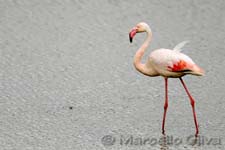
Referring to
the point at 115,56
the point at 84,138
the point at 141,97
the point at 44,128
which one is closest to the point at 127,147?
the point at 84,138

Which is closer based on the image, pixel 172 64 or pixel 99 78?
pixel 172 64

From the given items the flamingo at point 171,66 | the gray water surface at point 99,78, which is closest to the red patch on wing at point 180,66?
the flamingo at point 171,66

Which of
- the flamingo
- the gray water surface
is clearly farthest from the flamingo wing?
the gray water surface

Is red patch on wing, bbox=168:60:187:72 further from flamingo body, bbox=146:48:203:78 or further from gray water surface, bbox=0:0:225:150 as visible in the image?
gray water surface, bbox=0:0:225:150

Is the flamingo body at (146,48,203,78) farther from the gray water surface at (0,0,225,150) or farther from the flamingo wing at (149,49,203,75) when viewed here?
the gray water surface at (0,0,225,150)

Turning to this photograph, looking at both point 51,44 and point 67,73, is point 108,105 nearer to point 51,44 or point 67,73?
point 67,73

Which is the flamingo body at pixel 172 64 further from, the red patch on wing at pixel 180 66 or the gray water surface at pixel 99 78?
the gray water surface at pixel 99 78

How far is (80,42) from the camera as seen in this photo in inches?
518

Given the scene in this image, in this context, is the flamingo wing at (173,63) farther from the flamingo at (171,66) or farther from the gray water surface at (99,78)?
the gray water surface at (99,78)

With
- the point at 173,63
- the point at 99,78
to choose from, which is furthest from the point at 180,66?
the point at 99,78

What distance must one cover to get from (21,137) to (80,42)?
4.14 metres

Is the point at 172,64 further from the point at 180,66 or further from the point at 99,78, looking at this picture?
the point at 99,78

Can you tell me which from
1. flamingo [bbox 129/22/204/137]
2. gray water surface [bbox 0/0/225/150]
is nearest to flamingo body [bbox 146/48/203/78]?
flamingo [bbox 129/22/204/137]

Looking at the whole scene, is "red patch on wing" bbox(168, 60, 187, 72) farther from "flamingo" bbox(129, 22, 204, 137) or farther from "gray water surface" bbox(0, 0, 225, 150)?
"gray water surface" bbox(0, 0, 225, 150)
